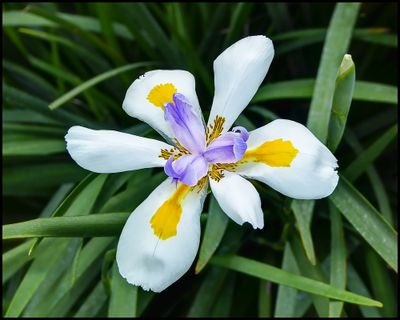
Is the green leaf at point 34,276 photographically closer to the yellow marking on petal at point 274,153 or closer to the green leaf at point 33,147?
the green leaf at point 33,147

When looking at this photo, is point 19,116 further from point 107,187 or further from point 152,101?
point 152,101

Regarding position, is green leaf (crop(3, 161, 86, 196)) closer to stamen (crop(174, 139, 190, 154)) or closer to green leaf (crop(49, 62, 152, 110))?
green leaf (crop(49, 62, 152, 110))

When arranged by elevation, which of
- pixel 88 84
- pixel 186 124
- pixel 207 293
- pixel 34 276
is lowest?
pixel 207 293

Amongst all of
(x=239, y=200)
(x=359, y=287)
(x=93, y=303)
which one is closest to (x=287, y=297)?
(x=359, y=287)

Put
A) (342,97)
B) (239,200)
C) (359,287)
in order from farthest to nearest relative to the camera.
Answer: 1. (359,287)
2. (342,97)
3. (239,200)

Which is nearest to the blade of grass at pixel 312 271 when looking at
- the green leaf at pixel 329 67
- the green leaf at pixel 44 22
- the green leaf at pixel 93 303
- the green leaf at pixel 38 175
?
the green leaf at pixel 329 67

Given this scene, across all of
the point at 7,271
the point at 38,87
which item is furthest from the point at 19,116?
the point at 7,271

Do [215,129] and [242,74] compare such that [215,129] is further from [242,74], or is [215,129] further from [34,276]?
[34,276]
